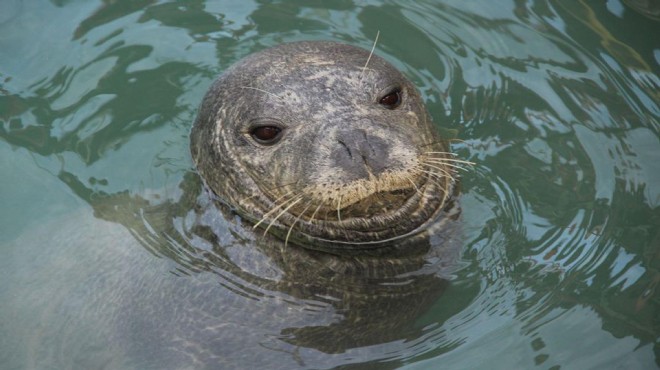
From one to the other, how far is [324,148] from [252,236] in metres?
1.02

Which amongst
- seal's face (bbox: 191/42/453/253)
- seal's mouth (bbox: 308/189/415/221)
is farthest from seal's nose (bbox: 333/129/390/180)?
seal's mouth (bbox: 308/189/415/221)

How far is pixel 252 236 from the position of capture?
5793 millimetres

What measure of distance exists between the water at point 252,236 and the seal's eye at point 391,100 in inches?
41.6

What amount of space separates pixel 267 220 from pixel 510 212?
1827 mm

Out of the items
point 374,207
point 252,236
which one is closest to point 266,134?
point 252,236

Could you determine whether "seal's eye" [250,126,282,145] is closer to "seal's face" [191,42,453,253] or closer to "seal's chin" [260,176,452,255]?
"seal's face" [191,42,453,253]

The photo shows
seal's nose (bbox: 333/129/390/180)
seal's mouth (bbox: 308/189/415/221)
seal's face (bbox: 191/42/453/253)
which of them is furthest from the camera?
seal's mouth (bbox: 308/189/415/221)

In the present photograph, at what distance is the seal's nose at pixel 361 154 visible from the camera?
16.0 ft

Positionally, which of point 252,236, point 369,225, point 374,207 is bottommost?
point 252,236

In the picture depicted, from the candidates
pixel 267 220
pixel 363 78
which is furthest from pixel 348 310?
pixel 363 78

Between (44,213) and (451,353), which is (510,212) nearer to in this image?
(451,353)

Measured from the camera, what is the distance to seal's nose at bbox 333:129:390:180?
4.88 meters

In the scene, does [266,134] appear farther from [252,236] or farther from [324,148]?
[252,236]

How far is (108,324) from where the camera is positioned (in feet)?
18.4
